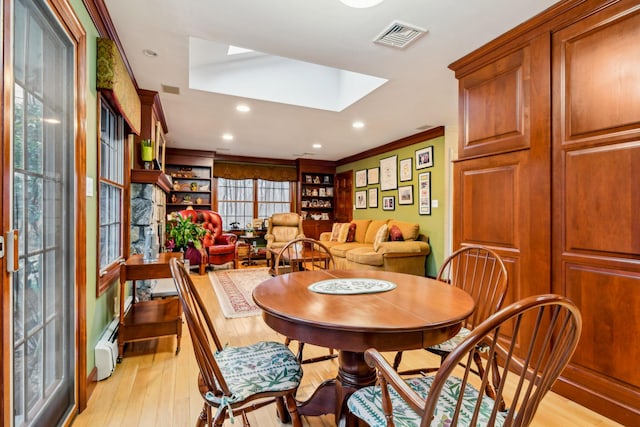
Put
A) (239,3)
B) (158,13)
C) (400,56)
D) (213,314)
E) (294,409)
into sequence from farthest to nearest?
(213,314), (400,56), (158,13), (239,3), (294,409)

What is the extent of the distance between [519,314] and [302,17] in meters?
2.01

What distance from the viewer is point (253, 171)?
24.2 ft

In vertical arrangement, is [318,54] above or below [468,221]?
above

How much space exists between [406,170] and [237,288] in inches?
131

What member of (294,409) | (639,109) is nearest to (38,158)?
(294,409)

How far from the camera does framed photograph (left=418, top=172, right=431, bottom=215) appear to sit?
5027mm

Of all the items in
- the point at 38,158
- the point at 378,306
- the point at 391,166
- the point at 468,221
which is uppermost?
the point at 391,166

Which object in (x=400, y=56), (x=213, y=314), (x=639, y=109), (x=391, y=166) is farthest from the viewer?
(x=391, y=166)

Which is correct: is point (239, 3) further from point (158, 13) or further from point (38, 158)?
point (38, 158)

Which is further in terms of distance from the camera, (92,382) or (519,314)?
(92,382)

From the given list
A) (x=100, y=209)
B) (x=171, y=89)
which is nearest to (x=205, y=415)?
(x=100, y=209)

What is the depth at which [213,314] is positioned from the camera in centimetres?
330

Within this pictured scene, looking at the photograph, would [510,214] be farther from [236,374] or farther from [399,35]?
[236,374]

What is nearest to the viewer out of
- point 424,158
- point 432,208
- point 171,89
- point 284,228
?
point 171,89
